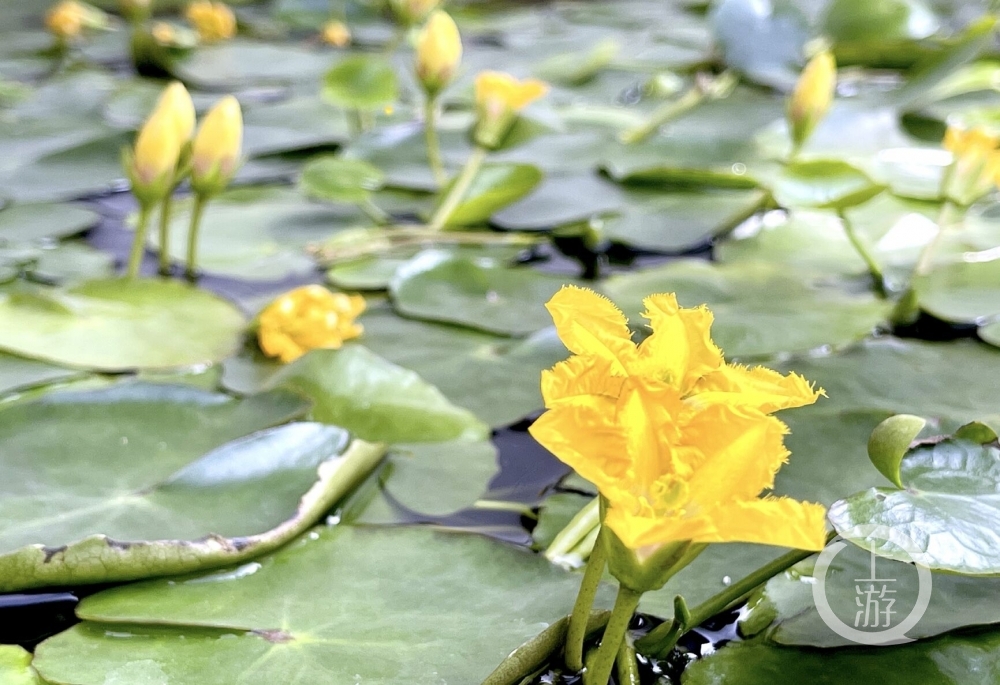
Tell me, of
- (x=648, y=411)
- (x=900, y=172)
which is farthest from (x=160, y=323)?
(x=900, y=172)

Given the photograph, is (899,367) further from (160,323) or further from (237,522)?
(160,323)

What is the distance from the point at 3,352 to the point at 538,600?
0.56 meters

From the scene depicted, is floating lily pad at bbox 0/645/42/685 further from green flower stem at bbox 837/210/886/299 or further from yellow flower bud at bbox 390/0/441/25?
yellow flower bud at bbox 390/0/441/25

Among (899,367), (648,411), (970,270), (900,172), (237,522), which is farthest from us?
(900,172)

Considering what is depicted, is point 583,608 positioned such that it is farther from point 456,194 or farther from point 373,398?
point 456,194

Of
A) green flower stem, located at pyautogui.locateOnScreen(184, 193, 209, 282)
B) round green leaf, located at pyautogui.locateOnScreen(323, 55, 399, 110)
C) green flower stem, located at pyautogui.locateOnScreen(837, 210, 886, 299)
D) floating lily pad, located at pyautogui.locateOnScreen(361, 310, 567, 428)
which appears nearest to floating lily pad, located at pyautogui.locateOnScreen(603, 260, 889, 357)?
green flower stem, located at pyautogui.locateOnScreen(837, 210, 886, 299)

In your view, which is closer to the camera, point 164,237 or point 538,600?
point 538,600

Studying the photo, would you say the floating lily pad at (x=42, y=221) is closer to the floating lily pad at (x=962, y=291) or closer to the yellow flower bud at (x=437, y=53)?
the yellow flower bud at (x=437, y=53)

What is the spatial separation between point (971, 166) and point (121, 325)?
0.89 metres

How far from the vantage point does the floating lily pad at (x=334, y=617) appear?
44 cm

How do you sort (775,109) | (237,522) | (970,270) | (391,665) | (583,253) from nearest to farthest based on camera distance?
(391,665)
(237,522)
(970,270)
(583,253)
(775,109)

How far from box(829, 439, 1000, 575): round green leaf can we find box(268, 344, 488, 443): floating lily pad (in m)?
0.33

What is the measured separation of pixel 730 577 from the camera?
51 centimetres

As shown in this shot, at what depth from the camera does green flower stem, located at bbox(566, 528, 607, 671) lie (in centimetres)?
39
